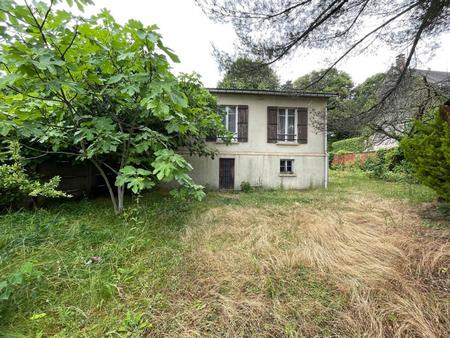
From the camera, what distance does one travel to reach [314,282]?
7.27 feet

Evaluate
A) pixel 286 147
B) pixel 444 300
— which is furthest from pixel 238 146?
pixel 444 300

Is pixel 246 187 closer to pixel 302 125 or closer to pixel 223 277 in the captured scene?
pixel 302 125

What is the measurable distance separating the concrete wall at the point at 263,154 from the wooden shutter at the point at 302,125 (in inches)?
5.7

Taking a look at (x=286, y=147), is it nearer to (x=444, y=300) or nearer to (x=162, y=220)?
A: (x=162, y=220)

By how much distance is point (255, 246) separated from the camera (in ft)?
9.77

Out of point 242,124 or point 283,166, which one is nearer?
point 242,124

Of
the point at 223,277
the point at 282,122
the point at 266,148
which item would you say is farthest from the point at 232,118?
the point at 223,277

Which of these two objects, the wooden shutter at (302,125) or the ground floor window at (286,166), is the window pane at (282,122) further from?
the ground floor window at (286,166)

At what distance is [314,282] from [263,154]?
662 cm

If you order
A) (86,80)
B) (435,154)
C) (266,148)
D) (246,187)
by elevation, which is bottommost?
(246,187)

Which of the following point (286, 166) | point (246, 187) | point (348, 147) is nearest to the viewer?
point (246, 187)

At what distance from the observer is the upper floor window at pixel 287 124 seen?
8.70m

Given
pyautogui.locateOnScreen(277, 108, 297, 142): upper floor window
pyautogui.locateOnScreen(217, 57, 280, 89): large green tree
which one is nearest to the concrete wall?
pyautogui.locateOnScreen(277, 108, 297, 142): upper floor window

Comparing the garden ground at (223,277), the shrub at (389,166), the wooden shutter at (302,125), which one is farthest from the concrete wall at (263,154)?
the shrub at (389,166)
